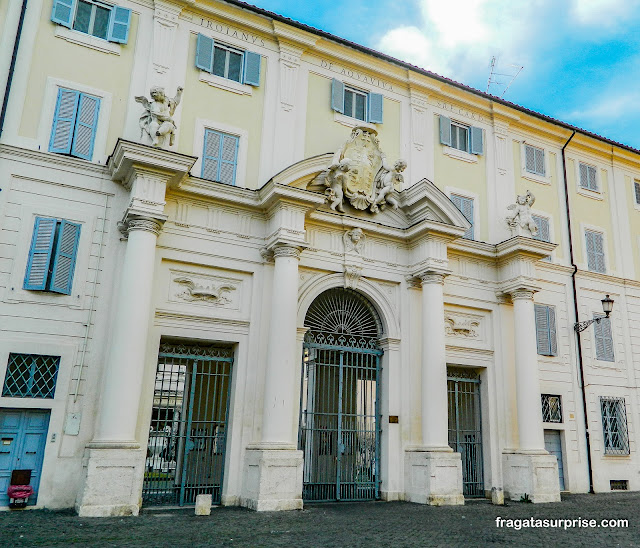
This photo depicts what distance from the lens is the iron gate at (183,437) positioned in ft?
40.2

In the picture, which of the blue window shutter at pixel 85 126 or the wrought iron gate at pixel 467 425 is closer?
the blue window shutter at pixel 85 126

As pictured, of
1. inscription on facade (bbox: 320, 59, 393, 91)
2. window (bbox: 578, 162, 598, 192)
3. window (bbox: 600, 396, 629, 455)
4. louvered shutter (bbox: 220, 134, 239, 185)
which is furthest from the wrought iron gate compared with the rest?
window (bbox: 578, 162, 598, 192)

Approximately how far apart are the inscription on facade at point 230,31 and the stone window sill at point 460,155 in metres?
5.99

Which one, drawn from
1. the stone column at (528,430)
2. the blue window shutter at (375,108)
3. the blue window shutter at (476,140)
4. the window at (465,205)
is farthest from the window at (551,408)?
the blue window shutter at (375,108)

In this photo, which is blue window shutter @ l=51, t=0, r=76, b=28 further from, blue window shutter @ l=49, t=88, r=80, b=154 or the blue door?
the blue door

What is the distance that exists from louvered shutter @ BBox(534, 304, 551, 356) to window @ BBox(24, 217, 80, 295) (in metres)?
12.5

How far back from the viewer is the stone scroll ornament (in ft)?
47.7

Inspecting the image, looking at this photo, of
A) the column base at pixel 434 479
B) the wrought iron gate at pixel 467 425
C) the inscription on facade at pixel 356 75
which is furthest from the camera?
the inscription on facade at pixel 356 75

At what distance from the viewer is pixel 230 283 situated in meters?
13.4

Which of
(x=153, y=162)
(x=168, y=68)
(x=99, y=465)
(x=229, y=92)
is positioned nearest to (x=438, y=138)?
(x=229, y=92)

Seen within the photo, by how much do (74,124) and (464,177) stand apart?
10.6 metres

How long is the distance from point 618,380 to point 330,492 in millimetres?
10207

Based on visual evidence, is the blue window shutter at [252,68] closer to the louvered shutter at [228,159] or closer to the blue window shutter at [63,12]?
the louvered shutter at [228,159]

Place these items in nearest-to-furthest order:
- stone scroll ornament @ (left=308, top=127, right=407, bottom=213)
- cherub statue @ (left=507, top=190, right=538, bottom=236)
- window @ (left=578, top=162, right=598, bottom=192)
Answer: stone scroll ornament @ (left=308, top=127, right=407, bottom=213)
cherub statue @ (left=507, top=190, right=538, bottom=236)
window @ (left=578, top=162, right=598, bottom=192)
